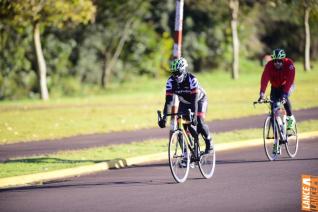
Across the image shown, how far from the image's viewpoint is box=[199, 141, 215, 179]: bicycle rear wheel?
1315cm

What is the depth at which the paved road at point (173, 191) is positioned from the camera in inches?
411

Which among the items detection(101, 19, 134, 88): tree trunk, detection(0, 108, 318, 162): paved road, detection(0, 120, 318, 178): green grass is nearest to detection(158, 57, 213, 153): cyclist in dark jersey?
detection(0, 120, 318, 178): green grass

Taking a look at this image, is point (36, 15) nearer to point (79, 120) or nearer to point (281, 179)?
point (79, 120)

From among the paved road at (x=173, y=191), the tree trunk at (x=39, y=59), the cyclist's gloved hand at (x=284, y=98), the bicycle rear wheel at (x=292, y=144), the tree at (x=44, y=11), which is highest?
the tree at (x=44, y=11)

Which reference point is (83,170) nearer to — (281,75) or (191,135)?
(191,135)

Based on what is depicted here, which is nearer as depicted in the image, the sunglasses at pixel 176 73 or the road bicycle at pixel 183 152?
the road bicycle at pixel 183 152

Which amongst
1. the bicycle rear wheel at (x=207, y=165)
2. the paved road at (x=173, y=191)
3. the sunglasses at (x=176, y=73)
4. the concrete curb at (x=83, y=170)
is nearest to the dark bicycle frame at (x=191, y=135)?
the bicycle rear wheel at (x=207, y=165)

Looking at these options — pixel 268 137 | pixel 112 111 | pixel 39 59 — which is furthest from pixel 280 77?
pixel 39 59

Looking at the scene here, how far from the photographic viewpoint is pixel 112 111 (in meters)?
29.5

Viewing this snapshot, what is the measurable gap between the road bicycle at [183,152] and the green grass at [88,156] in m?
2.79

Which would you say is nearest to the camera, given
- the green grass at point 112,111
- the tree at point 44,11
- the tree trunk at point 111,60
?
the green grass at point 112,111

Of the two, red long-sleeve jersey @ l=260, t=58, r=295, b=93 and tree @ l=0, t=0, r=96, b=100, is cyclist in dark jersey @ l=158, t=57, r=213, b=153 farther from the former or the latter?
tree @ l=0, t=0, r=96, b=100

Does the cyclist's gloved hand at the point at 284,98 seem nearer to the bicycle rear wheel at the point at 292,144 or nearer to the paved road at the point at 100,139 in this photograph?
the bicycle rear wheel at the point at 292,144

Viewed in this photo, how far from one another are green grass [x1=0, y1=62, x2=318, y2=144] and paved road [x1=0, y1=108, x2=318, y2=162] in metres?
1.03
